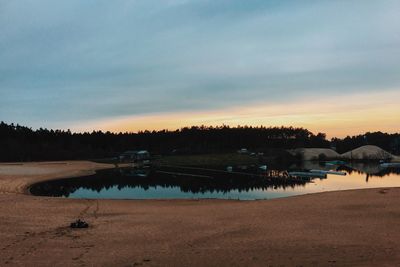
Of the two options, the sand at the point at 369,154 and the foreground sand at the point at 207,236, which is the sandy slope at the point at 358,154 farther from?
the foreground sand at the point at 207,236

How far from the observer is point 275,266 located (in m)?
10.1

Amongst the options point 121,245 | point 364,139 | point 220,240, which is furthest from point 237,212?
point 364,139

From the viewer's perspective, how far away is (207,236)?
14320 millimetres

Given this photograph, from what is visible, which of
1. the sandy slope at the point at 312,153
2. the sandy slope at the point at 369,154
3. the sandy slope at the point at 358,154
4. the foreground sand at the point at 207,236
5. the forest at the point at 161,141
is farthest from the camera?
the sandy slope at the point at 312,153

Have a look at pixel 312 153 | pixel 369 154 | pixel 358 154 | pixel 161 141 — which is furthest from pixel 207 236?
pixel 161 141

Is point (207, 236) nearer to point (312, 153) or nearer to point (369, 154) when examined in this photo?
point (312, 153)

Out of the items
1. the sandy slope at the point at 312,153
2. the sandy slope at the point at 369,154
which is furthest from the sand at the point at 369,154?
the sandy slope at the point at 312,153

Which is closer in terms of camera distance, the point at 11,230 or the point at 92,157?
the point at 11,230

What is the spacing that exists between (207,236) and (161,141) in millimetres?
124265

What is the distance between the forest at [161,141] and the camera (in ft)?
344

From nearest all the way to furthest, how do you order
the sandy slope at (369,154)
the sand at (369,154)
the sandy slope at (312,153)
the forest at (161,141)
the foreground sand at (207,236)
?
the foreground sand at (207,236) → the forest at (161,141) → the sand at (369,154) → the sandy slope at (369,154) → the sandy slope at (312,153)

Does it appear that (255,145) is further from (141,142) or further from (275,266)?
(275,266)

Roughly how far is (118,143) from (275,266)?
12640 cm

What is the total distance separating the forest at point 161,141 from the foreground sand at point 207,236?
8331 cm
